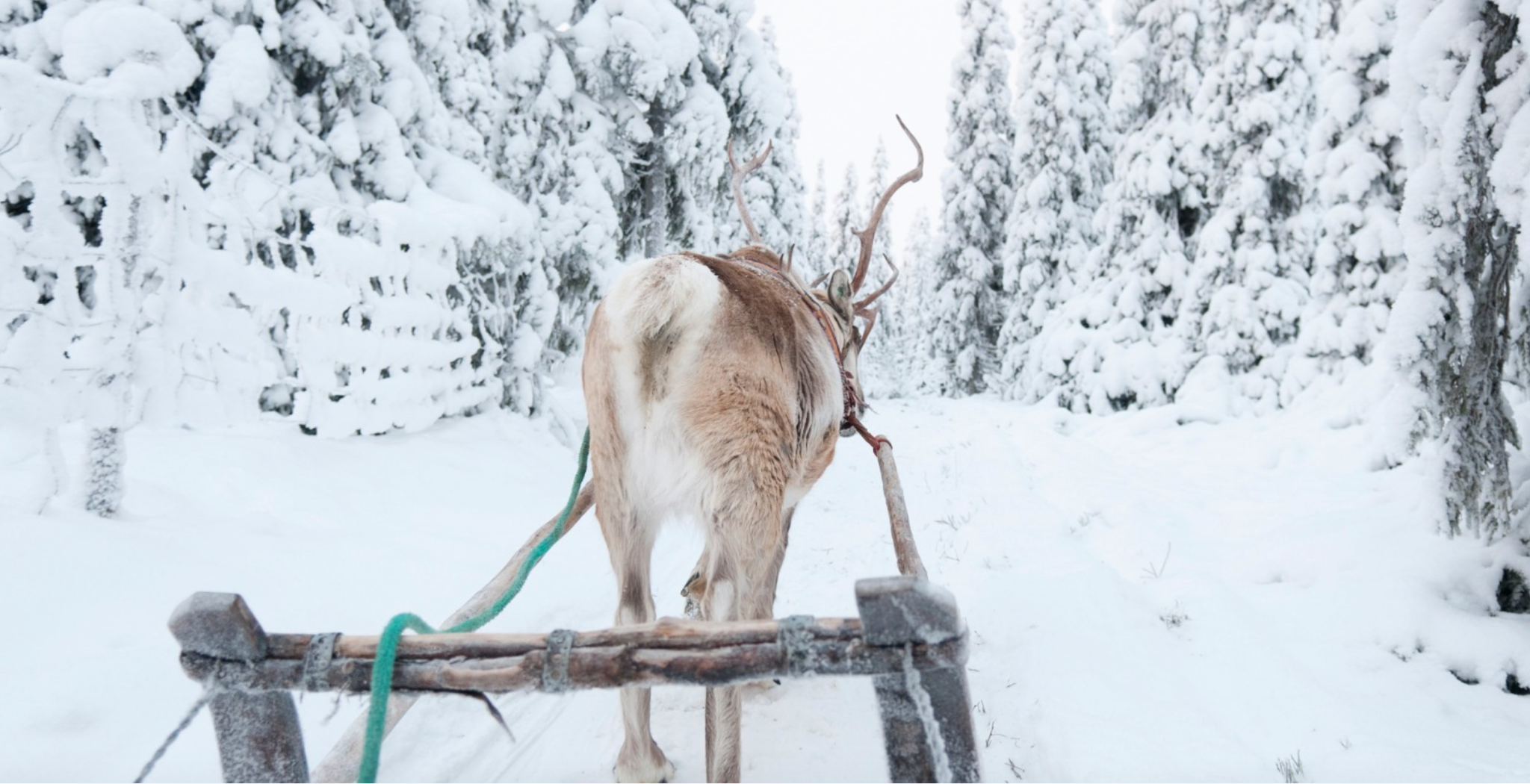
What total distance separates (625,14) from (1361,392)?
12.5m

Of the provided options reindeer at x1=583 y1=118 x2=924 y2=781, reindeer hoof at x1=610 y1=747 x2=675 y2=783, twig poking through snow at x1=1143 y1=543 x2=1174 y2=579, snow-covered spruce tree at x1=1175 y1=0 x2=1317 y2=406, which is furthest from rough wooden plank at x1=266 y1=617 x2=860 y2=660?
snow-covered spruce tree at x1=1175 y1=0 x2=1317 y2=406

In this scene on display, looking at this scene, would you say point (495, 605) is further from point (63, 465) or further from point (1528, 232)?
point (1528, 232)

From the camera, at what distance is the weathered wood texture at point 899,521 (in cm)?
210

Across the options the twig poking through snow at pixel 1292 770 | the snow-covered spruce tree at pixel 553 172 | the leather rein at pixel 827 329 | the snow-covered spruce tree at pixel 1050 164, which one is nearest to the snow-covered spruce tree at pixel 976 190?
the snow-covered spruce tree at pixel 1050 164

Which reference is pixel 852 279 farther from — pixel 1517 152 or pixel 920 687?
pixel 920 687

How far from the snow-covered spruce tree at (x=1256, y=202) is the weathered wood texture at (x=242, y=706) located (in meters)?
14.6

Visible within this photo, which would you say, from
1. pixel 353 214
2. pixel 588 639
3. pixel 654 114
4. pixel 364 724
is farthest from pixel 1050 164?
pixel 588 639

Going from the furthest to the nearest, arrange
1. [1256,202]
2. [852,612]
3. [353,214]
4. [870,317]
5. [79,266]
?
1. [1256,202]
2. [353,214]
3. [852,612]
4. [870,317]
5. [79,266]

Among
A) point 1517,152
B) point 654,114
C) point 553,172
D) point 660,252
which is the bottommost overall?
point 1517,152

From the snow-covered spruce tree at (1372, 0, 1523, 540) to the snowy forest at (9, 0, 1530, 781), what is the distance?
2 centimetres

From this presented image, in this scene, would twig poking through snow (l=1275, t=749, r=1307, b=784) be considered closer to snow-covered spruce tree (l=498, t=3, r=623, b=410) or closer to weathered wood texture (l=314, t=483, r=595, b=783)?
weathered wood texture (l=314, t=483, r=595, b=783)

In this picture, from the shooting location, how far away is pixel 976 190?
2603 cm

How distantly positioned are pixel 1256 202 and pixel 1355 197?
349cm

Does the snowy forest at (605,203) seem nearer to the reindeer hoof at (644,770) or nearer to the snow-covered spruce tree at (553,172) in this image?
the snow-covered spruce tree at (553,172)
